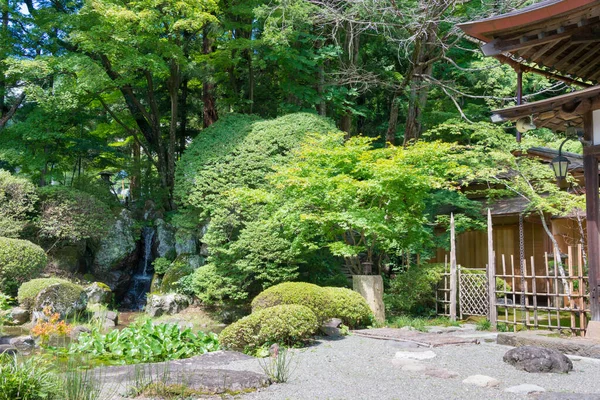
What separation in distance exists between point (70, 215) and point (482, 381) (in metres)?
13.3

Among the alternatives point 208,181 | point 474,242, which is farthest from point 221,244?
point 474,242

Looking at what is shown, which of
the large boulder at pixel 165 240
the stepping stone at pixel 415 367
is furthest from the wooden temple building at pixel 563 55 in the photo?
the large boulder at pixel 165 240

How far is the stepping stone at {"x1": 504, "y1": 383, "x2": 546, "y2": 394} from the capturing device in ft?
18.1

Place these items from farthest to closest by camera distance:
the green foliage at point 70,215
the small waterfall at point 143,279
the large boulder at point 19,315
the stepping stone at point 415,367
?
1. the small waterfall at point 143,279
2. the green foliage at point 70,215
3. the large boulder at point 19,315
4. the stepping stone at point 415,367

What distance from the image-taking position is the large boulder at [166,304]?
14.2 metres

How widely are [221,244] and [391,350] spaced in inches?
275

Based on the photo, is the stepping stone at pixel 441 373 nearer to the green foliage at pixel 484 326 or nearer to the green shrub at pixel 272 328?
the green shrub at pixel 272 328

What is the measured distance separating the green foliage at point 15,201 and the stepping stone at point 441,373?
12.5 metres

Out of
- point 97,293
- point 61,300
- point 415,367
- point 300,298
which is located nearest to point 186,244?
point 97,293

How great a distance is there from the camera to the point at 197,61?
61.2 feet

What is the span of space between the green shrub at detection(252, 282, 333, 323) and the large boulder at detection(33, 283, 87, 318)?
5.48m

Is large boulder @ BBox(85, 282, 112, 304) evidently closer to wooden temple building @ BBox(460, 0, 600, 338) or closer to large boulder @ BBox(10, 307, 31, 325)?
large boulder @ BBox(10, 307, 31, 325)

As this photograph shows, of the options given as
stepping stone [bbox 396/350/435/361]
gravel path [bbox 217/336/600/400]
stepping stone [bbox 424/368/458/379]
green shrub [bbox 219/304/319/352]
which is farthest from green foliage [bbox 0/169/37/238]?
stepping stone [bbox 424/368/458/379]

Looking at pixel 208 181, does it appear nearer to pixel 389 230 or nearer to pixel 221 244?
pixel 221 244
